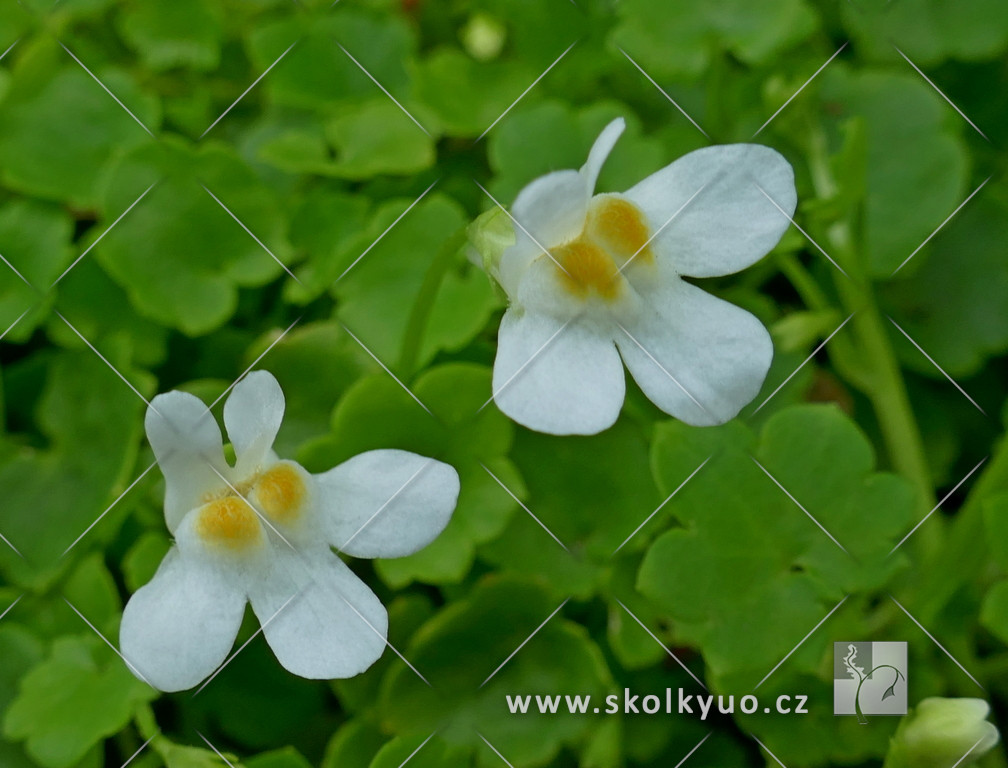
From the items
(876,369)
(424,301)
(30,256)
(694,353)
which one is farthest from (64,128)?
(876,369)

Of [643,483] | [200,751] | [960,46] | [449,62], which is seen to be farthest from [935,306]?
[200,751]

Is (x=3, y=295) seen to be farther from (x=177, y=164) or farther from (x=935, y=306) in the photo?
(x=935, y=306)

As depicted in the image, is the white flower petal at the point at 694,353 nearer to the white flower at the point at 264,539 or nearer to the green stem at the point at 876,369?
the white flower at the point at 264,539

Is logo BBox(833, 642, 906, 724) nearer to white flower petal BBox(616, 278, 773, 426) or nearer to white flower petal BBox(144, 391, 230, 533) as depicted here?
white flower petal BBox(616, 278, 773, 426)

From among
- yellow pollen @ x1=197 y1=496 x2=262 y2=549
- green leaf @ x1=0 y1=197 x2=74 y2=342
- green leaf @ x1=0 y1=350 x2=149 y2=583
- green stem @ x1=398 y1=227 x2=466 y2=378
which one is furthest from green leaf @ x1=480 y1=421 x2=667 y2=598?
green leaf @ x1=0 y1=197 x2=74 y2=342

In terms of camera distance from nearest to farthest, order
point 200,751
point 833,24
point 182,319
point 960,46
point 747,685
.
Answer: point 200,751
point 747,685
point 182,319
point 960,46
point 833,24
